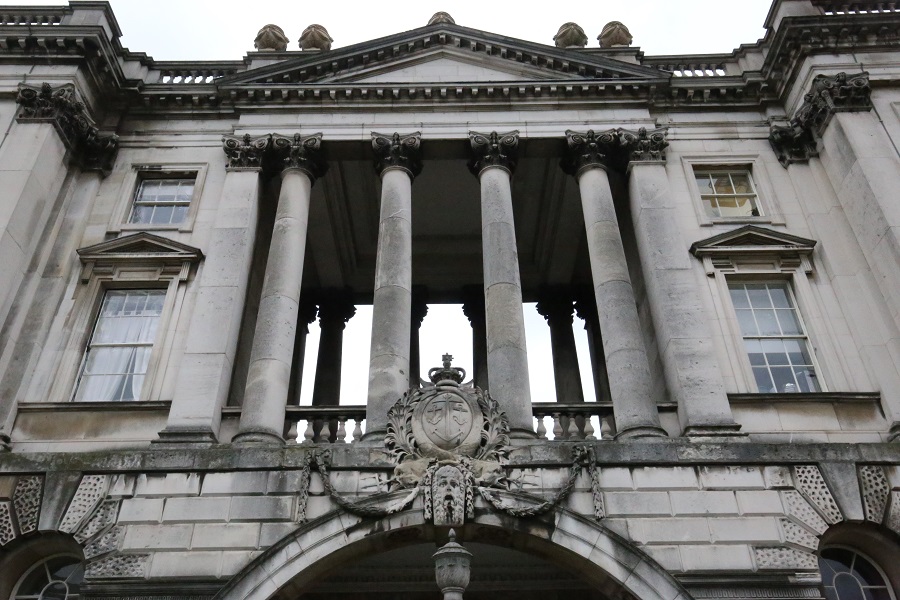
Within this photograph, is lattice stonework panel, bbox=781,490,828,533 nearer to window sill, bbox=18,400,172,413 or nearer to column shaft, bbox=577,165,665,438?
column shaft, bbox=577,165,665,438

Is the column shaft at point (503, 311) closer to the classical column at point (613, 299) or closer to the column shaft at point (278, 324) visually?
the classical column at point (613, 299)

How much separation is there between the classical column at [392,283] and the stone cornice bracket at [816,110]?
28.3ft

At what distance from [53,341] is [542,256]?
530 inches

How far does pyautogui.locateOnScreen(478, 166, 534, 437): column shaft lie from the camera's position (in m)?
13.9

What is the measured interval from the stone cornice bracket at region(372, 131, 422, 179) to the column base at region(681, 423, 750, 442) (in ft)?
27.8

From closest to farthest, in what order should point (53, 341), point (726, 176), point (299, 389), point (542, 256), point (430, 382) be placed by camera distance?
point (430, 382) < point (53, 341) < point (726, 176) < point (299, 389) < point (542, 256)

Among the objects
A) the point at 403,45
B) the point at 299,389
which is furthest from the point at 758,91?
the point at 299,389

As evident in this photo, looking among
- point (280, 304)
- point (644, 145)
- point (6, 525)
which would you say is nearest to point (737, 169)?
point (644, 145)

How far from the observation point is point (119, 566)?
11.9m

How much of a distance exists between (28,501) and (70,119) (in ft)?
29.0

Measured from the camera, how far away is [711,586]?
11578mm

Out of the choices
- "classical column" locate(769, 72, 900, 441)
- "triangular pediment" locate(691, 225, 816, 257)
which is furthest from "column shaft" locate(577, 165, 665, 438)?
"classical column" locate(769, 72, 900, 441)

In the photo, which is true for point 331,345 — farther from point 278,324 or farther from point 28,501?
point 28,501

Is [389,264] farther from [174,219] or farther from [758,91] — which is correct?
[758,91]
